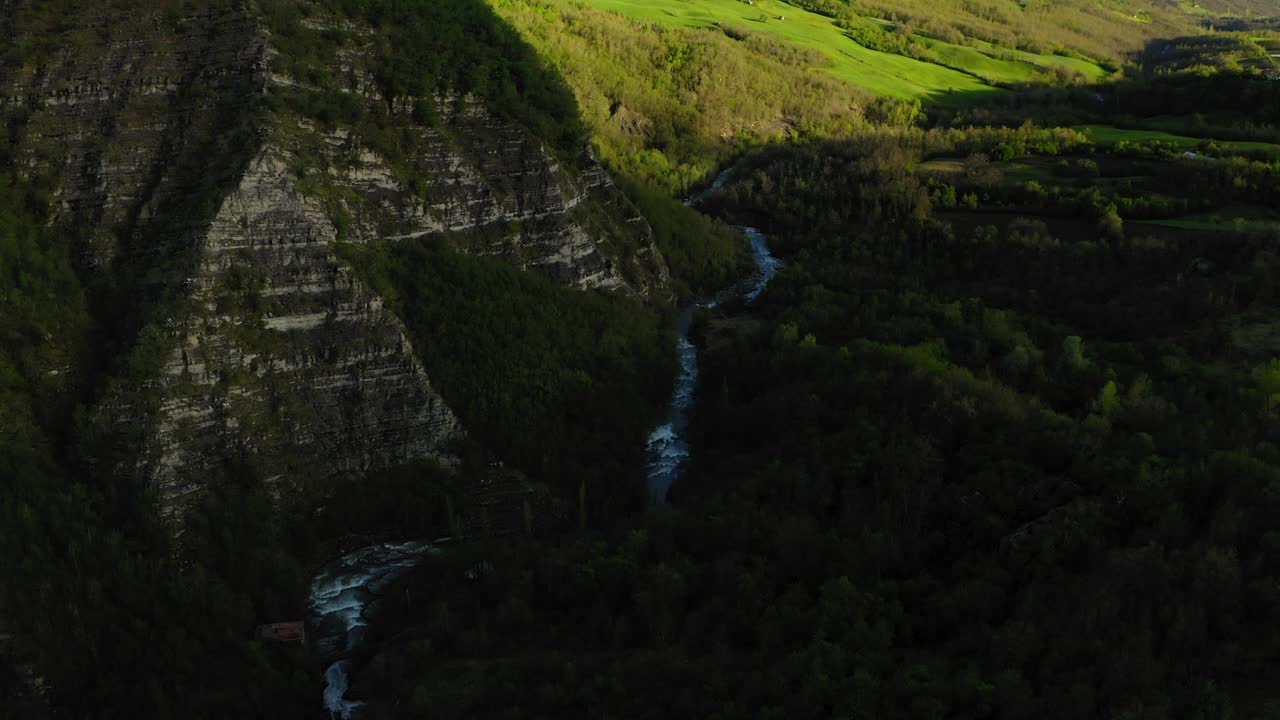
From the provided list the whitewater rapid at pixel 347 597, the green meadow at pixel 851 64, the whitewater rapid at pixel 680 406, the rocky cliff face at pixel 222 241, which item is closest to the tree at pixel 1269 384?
the whitewater rapid at pixel 680 406

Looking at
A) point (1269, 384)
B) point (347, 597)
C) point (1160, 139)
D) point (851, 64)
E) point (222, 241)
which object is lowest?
point (347, 597)

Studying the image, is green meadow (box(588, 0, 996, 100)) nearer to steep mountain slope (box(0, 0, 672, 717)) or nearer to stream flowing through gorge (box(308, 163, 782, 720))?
steep mountain slope (box(0, 0, 672, 717))

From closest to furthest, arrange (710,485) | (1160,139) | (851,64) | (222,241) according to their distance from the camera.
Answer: (222,241) < (710,485) < (1160,139) < (851,64)

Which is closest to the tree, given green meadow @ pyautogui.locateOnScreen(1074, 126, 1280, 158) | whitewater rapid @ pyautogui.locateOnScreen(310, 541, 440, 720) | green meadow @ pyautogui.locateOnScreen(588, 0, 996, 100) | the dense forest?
the dense forest

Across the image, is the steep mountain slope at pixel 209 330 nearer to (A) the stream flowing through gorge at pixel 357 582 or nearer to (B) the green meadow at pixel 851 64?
(A) the stream flowing through gorge at pixel 357 582

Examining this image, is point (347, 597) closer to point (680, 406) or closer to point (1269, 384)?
point (680, 406)

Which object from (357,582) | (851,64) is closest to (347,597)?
(357,582)
